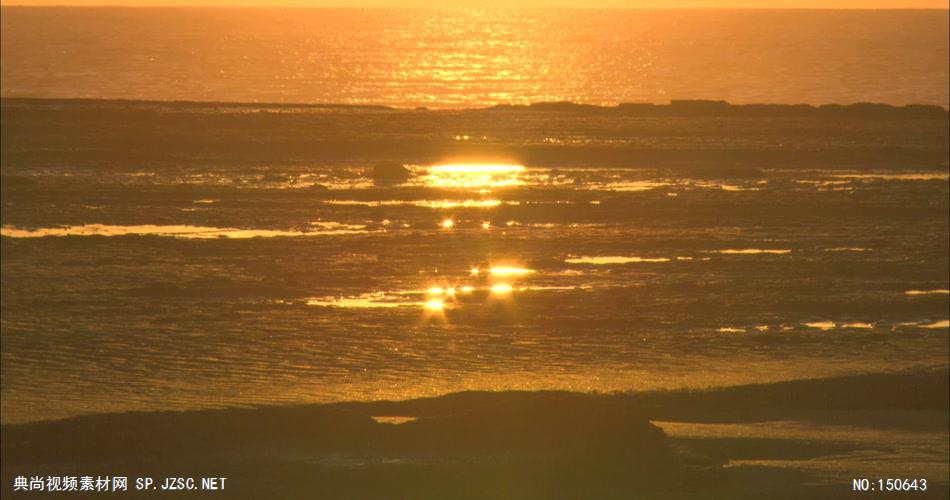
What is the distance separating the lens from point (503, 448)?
11.9 m

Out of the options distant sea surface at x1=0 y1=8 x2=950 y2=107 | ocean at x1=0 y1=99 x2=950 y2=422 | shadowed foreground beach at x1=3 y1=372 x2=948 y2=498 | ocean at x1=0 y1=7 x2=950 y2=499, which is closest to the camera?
shadowed foreground beach at x1=3 y1=372 x2=948 y2=498

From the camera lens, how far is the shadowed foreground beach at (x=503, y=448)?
1112cm

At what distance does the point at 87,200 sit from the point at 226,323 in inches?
513

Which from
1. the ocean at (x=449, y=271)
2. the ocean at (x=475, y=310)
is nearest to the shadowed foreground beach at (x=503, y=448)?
the ocean at (x=475, y=310)

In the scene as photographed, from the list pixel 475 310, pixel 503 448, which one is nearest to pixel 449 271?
pixel 475 310

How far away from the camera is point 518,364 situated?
643 inches

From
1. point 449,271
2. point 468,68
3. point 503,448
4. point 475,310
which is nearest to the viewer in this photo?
point 503,448

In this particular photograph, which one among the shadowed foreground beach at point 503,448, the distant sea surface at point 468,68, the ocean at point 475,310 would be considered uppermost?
the distant sea surface at point 468,68

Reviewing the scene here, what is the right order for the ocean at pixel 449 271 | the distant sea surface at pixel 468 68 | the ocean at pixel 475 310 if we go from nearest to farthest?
the ocean at pixel 475 310, the ocean at pixel 449 271, the distant sea surface at pixel 468 68

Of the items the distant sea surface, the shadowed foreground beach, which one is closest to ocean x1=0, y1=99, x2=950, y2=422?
the shadowed foreground beach

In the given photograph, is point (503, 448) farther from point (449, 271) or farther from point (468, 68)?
point (468, 68)

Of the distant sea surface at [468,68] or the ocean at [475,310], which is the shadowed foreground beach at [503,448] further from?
the distant sea surface at [468,68]

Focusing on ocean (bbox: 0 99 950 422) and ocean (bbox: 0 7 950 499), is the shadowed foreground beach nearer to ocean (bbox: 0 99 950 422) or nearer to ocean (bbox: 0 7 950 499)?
ocean (bbox: 0 7 950 499)

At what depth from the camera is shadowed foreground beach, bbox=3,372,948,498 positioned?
36.5 ft
